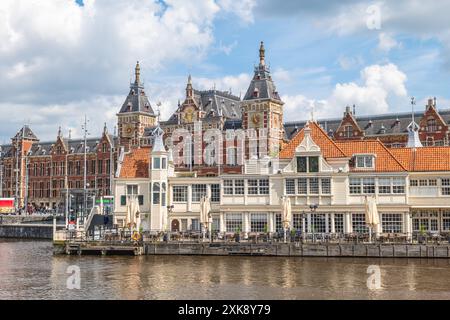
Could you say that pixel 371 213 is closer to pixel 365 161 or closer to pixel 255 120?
pixel 365 161

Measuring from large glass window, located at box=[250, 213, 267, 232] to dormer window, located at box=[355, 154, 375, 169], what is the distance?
10541 millimetres

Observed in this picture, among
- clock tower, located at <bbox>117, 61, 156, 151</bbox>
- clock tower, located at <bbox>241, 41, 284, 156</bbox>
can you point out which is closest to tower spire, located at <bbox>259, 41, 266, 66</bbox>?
clock tower, located at <bbox>241, 41, 284, 156</bbox>

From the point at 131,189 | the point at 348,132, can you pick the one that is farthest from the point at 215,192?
the point at 348,132

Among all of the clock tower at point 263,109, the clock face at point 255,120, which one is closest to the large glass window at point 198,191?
the clock tower at point 263,109

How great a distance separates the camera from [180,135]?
114 metres

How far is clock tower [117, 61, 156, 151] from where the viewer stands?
124 meters

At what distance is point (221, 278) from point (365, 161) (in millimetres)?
25815

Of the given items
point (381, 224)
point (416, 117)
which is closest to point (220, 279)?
point (381, 224)

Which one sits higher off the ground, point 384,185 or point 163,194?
point 384,185

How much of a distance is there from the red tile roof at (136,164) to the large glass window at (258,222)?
1321 centimetres

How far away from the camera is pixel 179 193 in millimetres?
66188

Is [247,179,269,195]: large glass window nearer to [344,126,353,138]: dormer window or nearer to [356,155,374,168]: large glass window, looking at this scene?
[356,155,374,168]: large glass window

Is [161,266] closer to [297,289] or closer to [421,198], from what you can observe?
[297,289]

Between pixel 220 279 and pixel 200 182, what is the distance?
26656 mm
